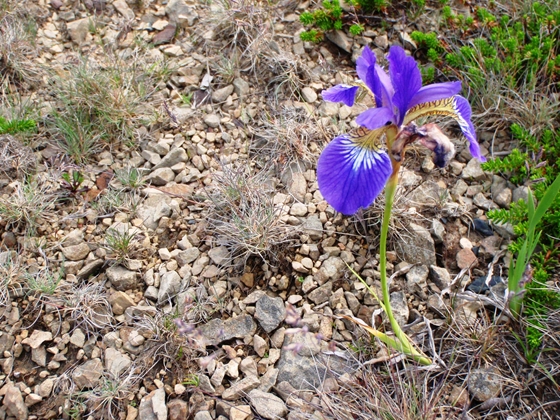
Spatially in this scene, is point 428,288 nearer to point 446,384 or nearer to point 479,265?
point 479,265

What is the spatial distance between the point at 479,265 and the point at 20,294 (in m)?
2.18

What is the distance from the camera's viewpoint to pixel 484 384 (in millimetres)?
2166

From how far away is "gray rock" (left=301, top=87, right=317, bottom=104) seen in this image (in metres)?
3.16

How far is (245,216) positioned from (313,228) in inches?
13.5

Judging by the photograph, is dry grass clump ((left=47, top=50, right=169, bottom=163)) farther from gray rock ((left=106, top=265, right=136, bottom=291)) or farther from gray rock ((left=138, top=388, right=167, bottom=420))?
gray rock ((left=138, top=388, right=167, bottom=420))

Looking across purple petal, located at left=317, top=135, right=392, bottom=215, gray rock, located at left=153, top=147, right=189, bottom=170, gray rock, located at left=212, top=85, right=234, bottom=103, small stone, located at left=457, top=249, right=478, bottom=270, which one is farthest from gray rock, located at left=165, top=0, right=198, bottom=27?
small stone, located at left=457, top=249, right=478, bottom=270

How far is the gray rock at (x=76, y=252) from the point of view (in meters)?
2.63

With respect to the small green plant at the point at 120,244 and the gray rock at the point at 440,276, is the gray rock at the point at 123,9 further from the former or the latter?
the gray rock at the point at 440,276

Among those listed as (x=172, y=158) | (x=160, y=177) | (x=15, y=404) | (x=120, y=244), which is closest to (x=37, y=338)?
(x=15, y=404)

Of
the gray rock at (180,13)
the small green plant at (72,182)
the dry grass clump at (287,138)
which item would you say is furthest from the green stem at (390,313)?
the gray rock at (180,13)

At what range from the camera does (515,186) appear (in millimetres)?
2779

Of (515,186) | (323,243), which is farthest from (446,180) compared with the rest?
(323,243)

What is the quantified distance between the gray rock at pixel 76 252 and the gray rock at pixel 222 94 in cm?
119

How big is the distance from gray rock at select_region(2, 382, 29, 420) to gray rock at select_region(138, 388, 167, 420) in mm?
484
